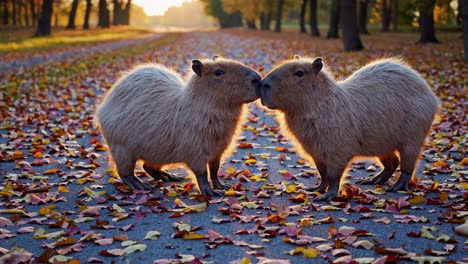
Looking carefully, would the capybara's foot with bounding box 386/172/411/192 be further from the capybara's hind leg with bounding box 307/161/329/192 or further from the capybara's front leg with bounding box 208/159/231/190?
the capybara's front leg with bounding box 208/159/231/190

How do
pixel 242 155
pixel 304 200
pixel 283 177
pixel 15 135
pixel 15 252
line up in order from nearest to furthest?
1. pixel 15 252
2. pixel 304 200
3. pixel 283 177
4. pixel 242 155
5. pixel 15 135

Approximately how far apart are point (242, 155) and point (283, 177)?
5.19 feet

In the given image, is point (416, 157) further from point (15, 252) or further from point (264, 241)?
point (15, 252)

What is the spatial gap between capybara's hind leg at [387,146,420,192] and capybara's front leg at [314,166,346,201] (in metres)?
0.78

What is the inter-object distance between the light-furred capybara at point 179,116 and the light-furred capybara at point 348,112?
0.45 metres

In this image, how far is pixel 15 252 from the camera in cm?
461

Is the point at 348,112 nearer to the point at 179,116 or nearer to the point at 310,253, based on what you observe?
the point at 179,116

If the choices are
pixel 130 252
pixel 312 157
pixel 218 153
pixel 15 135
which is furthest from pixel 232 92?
pixel 15 135

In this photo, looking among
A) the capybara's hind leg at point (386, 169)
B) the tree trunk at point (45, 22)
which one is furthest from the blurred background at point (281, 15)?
the capybara's hind leg at point (386, 169)

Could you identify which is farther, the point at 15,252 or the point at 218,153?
the point at 218,153

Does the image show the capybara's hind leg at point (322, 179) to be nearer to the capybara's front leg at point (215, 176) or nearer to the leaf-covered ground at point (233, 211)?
the leaf-covered ground at point (233, 211)

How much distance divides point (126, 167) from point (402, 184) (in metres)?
3.37

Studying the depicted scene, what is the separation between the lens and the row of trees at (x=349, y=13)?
2589cm

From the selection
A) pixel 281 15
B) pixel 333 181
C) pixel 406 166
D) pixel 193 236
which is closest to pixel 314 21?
pixel 281 15
